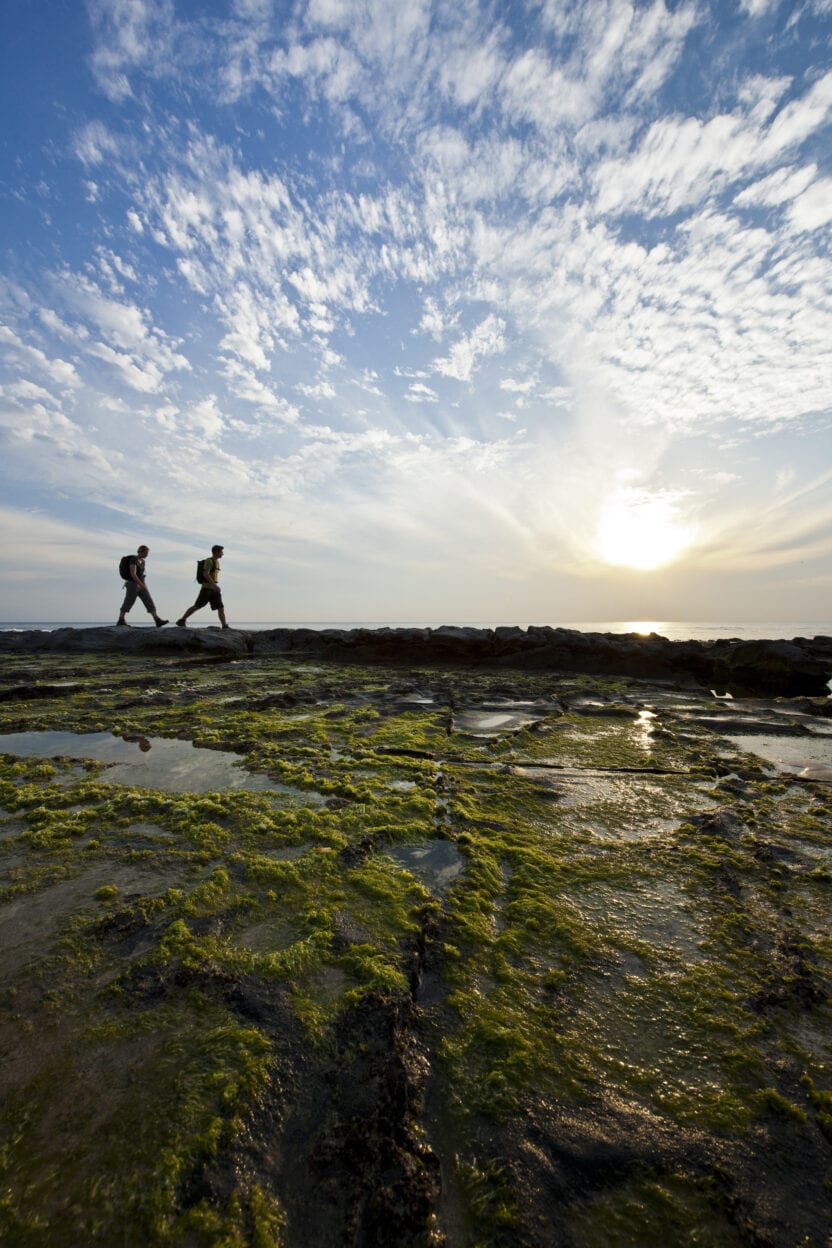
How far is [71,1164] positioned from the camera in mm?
1822

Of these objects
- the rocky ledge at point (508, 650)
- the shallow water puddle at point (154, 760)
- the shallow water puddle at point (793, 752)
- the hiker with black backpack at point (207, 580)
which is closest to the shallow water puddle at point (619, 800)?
the shallow water puddle at point (793, 752)

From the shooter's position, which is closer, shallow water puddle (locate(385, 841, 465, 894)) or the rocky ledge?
shallow water puddle (locate(385, 841, 465, 894))

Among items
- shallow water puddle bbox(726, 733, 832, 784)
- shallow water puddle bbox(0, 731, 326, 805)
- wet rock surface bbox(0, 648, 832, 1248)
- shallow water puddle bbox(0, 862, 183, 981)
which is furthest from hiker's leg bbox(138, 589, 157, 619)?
shallow water puddle bbox(726, 733, 832, 784)

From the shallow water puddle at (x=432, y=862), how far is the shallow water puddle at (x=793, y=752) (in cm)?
548

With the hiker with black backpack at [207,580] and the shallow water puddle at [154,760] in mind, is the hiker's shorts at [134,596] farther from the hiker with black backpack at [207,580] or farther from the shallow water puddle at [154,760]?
the shallow water puddle at [154,760]

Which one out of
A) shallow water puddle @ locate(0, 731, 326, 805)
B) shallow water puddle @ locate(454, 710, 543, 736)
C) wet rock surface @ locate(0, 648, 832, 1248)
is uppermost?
shallow water puddle @ locate(454, 710, 543, 736)

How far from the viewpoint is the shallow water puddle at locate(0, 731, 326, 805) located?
5793 mm

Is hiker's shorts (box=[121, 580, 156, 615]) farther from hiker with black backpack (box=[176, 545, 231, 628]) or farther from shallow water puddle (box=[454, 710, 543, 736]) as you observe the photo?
shallow water puddle (box=[454, 710, 543, 736])

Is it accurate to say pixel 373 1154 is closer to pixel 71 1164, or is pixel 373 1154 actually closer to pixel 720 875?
pixel 71 1164

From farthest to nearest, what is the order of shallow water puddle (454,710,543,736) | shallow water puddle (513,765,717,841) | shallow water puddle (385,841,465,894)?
shallow water puddle (454,710,543,736)
shallow water puddle (513,765,717,841)
shallow water puddle (385,841,465,894)

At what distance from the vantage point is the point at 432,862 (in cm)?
438

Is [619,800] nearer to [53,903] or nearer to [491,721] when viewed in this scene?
[491,721]

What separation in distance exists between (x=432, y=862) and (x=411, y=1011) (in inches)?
67.5

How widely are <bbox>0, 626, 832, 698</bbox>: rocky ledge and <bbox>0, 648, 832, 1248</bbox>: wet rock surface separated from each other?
45.2 ft
